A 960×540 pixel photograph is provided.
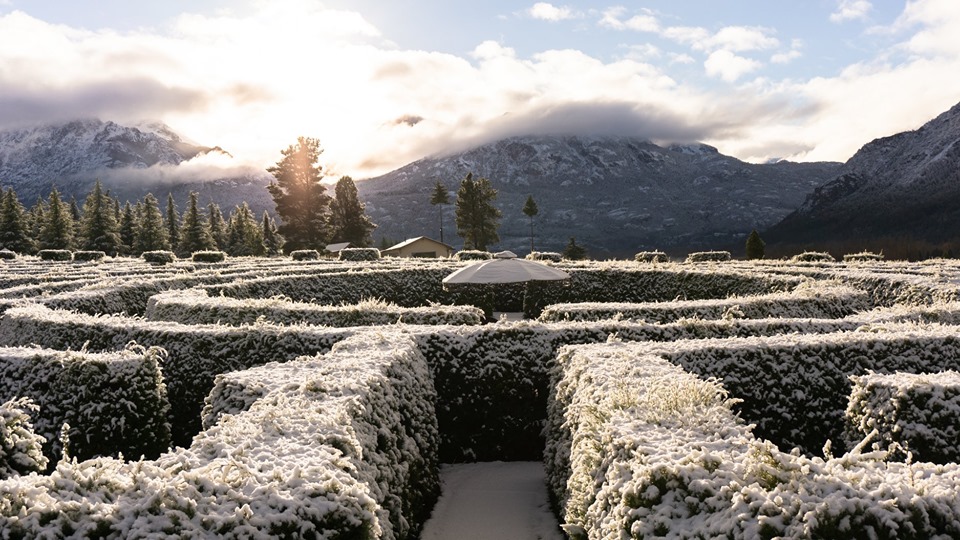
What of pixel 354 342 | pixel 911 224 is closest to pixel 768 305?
pixel 354 342

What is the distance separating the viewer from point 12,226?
70.4m

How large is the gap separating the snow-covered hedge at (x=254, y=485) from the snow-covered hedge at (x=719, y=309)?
732cm

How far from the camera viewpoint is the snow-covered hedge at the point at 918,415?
6.32m

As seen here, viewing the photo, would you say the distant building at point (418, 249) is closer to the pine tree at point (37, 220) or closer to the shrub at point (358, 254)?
the shrub at point (358, 254)

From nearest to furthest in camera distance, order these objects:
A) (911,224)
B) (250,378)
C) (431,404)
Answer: (250,378)
(431,404)
(911,224)

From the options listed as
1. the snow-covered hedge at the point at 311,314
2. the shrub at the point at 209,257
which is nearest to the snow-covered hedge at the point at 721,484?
the snow-covered hedge at the point at 311,314

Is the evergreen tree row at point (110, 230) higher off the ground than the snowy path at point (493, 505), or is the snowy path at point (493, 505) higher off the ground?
the evergreen tree row at point (110, 230)

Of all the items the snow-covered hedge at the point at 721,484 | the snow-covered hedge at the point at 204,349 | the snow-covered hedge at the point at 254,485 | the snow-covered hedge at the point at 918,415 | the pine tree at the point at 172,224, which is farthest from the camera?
the pine tree at the point at 172,224

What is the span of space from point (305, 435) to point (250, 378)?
7.98 feet

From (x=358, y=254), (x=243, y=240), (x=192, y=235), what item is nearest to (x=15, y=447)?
(x=358, y=254)

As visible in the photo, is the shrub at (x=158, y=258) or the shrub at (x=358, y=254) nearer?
the shrub at (x=158, y=258)

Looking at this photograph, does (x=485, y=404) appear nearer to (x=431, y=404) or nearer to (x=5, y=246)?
(x=431, y=404)

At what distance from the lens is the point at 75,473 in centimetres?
406

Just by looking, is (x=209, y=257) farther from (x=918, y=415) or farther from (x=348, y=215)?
(x=918, y=415)
